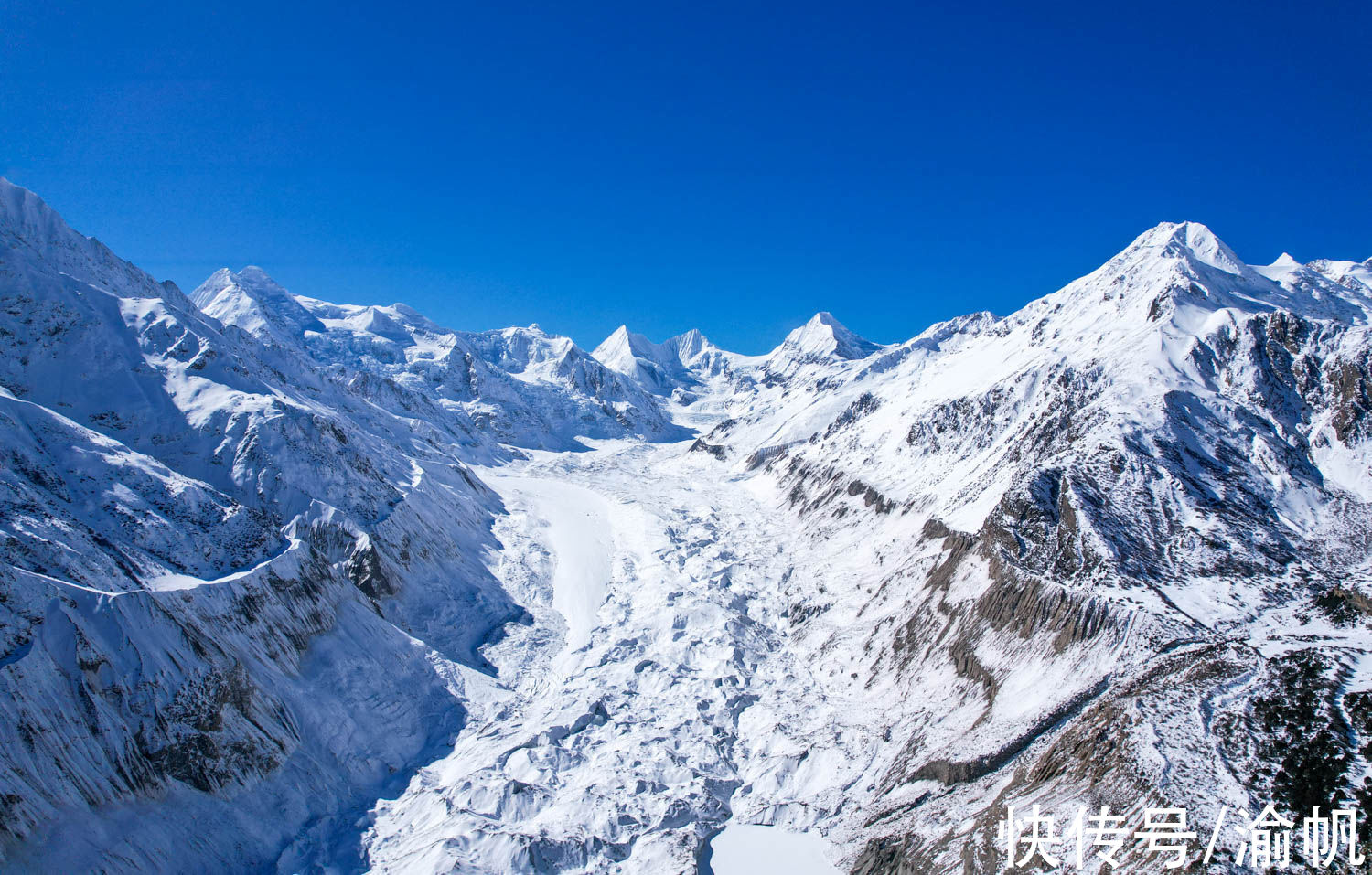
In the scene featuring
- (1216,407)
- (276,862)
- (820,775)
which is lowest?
(276,862)

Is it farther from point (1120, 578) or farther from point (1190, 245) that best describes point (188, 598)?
point (1190, 245)

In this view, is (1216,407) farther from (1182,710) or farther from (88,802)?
(88,802)

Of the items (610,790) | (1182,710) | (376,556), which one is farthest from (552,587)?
(1182,710)

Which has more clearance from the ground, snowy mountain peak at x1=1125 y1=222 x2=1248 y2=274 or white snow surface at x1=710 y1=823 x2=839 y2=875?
snowy mountain peak at x1=1125 y1=222 x2=1248 y2=274

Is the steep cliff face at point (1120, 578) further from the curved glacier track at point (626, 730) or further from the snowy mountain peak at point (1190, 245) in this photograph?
the snowy mountain peak at point (1190, 245)

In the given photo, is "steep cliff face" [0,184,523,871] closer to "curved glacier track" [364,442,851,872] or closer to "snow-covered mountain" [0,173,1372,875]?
"snow-covered mountain" [0,173,1372,875]

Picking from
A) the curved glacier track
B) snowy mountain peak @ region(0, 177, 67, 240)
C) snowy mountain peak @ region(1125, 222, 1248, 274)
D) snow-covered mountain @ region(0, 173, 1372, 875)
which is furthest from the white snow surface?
snowy mountain peak @ region(1125, 222, 1248, 274)
